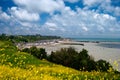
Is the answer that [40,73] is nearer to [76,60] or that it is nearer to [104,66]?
[104,66]

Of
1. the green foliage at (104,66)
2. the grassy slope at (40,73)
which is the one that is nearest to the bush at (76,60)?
the green foliage at (104,66)

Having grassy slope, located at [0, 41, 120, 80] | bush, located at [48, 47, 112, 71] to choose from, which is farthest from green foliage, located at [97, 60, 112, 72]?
bush, located at [48, 47, 112, 71]

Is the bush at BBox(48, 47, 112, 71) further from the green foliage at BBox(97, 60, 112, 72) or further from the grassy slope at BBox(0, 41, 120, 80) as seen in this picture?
the grassy slope at BBox(0, 41, 120, 80)

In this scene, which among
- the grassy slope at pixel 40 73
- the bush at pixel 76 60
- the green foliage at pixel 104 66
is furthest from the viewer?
the bush at pixel 76 60

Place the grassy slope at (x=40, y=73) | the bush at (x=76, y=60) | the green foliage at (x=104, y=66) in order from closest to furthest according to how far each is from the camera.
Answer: the grassy slope at (x=40, y=73), the green foliage at (x=104, y=66), the bush at (x=76, y=60)

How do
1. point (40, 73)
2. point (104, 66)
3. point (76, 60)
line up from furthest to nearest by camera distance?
1. point (76, 60)
2. point (40, 73)
3. point (104, 66)

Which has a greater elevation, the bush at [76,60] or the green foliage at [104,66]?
the green foliage at [104,66]

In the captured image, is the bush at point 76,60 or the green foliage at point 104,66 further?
A: the bush at point 76,60

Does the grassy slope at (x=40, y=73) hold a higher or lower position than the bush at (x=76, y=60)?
higher

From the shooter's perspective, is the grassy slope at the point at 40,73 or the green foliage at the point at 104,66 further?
the green foliage at the point at 104,66

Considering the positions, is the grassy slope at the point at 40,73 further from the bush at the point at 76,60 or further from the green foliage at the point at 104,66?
the bush at the point at 76,60

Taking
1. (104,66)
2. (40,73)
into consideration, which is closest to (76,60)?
(40,73)

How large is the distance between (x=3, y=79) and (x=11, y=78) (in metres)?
0.37

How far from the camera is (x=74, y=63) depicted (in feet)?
257
